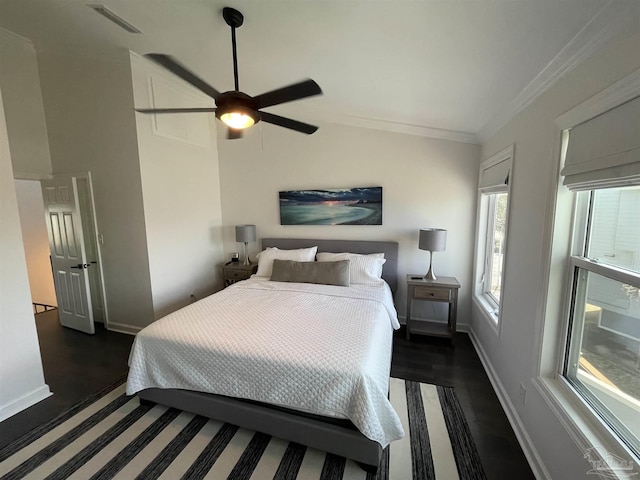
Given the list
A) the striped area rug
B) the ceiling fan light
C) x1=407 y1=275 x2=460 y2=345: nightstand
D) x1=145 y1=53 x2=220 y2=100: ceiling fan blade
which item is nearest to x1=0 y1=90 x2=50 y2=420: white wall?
the striped area rug

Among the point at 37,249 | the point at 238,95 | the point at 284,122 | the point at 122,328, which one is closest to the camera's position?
the point at 238,95

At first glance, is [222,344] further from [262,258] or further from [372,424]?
[262,258]

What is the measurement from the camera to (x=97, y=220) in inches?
130

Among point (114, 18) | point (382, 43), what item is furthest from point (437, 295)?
point (114, 18)

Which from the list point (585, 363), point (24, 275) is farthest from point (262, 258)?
point (585, 363)

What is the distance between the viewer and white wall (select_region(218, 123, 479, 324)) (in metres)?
3.29

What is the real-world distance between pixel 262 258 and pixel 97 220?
202 cm

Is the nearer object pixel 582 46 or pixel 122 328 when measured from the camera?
pixel 582 46

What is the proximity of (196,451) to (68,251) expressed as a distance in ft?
10.1

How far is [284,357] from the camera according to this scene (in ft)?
5.55

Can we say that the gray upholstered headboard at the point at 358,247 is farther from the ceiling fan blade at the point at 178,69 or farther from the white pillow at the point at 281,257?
the ceiling fan blade at the point at 178,69

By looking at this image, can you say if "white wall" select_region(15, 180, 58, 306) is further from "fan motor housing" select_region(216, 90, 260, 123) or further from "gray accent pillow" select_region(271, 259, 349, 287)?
"fan motor housing" select_region(216, 90, 260, 123)

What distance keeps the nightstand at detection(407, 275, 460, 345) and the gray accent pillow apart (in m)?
0.80

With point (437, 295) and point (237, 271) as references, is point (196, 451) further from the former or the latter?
point (437, 295)
